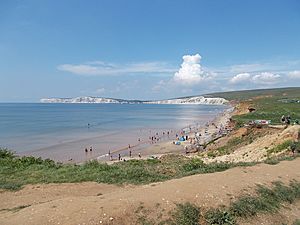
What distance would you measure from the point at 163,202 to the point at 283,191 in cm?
532

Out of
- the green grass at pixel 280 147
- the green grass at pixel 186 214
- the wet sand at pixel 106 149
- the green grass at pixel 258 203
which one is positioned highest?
the green grass at pixel 186 214

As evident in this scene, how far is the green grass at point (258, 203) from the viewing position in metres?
9.37

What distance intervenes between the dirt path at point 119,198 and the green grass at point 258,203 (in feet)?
1.05

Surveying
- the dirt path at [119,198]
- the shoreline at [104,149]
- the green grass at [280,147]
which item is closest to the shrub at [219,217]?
the dirt path at [119,198]

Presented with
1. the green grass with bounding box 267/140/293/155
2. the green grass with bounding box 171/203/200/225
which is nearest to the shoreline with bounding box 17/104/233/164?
the green grass with bounding box 267/140/293/155

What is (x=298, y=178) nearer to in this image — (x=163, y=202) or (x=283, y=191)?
(x=283, y=191)

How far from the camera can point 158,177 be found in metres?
14.8

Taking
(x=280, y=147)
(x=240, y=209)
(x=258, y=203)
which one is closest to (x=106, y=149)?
(x=280, y=147)

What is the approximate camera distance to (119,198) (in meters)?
9.76

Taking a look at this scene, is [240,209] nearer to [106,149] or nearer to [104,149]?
[106,149]

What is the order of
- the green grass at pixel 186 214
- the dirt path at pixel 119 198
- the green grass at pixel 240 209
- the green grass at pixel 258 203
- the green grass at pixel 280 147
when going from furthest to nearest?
the green grass at pixel 280 147 < the green grass at pixel 258 203 < the green grass at pixel 240 209 < the green grass at pixel 186 214 < the dirt path at pixel 119 198

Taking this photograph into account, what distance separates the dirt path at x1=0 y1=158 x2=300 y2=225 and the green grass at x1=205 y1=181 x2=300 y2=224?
0.32 meters

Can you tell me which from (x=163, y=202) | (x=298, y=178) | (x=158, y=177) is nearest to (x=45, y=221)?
(x=163, y=202)

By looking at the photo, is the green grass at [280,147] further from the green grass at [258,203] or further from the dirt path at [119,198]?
the green grass at [258,203]
